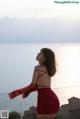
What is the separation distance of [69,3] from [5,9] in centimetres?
190

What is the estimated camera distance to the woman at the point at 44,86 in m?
3.55

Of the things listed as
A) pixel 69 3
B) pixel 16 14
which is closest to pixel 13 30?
pixel 16 14

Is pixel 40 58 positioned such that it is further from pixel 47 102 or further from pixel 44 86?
pixel 47 102

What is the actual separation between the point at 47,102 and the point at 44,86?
4.6 inches

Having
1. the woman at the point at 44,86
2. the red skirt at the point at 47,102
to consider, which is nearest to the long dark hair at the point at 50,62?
the woman at the point at 44,86

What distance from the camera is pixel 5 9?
8383 millimetres

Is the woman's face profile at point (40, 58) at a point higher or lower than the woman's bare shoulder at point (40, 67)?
→ higher

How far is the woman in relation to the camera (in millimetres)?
3547

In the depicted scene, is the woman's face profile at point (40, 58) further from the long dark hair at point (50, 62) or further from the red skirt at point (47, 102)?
the red skirt at point (47, 102)

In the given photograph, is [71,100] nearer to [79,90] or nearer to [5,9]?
[79,90]

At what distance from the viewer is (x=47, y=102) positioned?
3559mm

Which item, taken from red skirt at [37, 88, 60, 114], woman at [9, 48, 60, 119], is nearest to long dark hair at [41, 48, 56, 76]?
woman at [9, 48, 60, 119]

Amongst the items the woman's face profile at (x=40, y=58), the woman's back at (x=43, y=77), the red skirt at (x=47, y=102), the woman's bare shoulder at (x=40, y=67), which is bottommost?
the red skirt at (x=47, y=102)

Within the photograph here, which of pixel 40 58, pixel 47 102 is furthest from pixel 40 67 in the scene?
pixel 47 102
